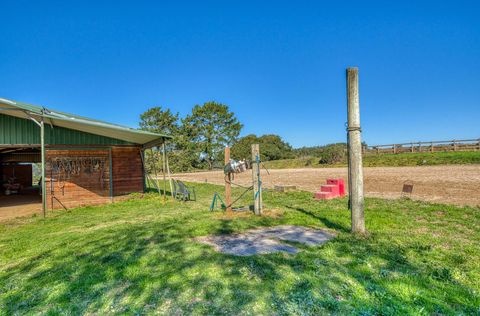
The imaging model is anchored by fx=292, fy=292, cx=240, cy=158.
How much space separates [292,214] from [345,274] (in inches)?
152

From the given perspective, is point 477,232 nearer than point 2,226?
Yes

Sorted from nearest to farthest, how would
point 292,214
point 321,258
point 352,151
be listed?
point 321,258
point 352,151
point 292,214

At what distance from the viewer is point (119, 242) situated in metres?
4.97

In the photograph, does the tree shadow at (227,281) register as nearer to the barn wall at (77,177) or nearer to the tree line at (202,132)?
the barn wall at (77,177)

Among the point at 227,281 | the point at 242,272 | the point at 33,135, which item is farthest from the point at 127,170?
the point at 227,281

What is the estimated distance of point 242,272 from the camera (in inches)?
132

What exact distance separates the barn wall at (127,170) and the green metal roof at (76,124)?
47cm

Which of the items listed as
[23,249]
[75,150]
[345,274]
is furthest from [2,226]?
[345,274]

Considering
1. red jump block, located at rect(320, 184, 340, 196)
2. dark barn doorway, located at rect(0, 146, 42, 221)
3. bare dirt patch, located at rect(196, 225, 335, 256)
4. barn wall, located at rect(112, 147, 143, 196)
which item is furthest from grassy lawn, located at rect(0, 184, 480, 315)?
dark barn doorway, located at rect(0, 146, 42, 221)

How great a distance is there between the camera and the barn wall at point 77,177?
10422mm

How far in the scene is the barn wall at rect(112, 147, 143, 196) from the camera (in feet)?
37.8

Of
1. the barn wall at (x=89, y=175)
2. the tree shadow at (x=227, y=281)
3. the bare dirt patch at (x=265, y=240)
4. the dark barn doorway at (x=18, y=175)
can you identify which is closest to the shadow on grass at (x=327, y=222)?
the bare dirt patch at (x=265, y=240)

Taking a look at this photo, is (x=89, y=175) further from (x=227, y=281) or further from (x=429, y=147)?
(x=429, y=147)

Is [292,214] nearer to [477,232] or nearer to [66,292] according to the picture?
[477,232]
